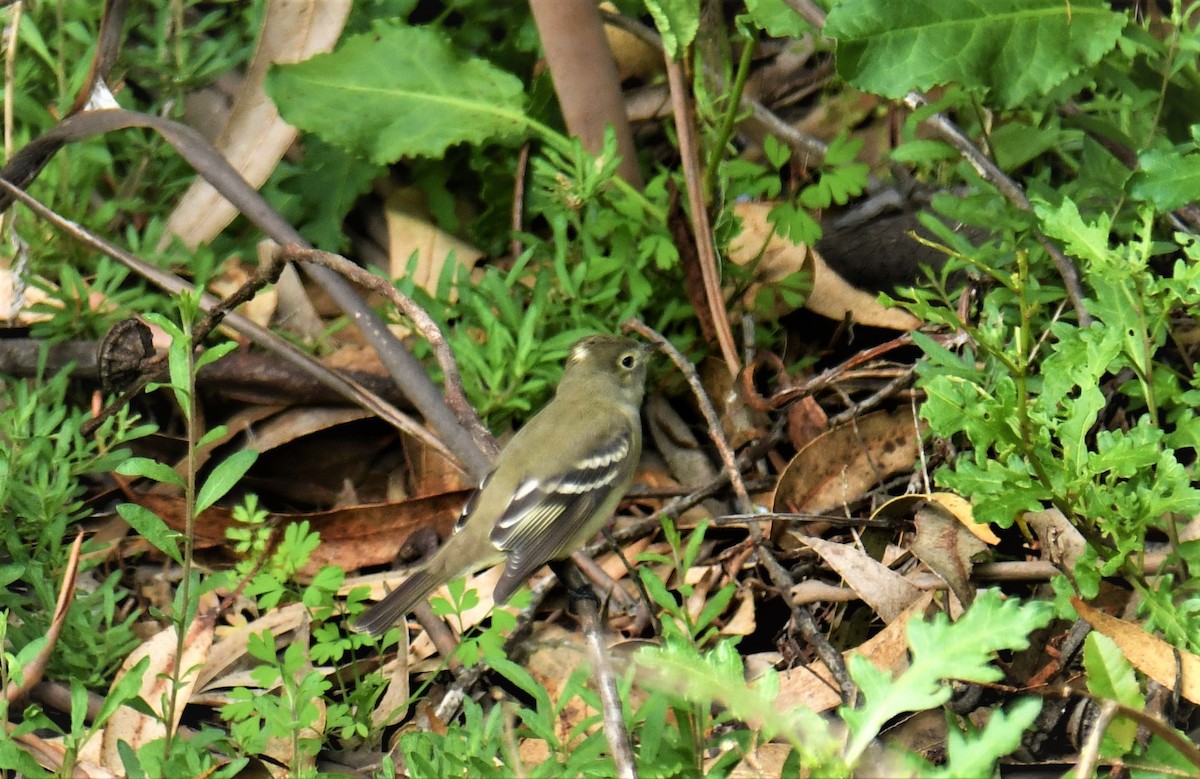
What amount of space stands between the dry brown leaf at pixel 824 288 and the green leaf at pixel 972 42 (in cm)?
123

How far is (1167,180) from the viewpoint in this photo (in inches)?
147

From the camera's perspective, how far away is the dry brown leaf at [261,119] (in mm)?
6172

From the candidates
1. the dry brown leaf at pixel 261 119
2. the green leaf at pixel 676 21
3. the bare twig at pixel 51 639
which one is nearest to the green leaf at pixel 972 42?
the green leaf at pixel 676 21

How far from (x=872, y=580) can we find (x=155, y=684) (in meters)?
2.33

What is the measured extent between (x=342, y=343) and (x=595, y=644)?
311 centimetres

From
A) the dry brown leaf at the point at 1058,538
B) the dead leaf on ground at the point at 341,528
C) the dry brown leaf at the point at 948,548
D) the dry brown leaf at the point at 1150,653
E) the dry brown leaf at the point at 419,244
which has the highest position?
the dry brown leaf at the point at 419,244

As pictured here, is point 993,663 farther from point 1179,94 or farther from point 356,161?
point 356,161

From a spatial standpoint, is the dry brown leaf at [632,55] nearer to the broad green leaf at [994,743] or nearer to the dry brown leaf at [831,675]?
the dry brown leaf at [831,675]

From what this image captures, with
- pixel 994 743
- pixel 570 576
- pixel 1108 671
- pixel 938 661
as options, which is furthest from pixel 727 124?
pixel 994 743

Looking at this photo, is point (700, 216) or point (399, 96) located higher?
point (399, 96)

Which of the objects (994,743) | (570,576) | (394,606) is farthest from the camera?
(570,576)

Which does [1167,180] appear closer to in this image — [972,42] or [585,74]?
[972,42]

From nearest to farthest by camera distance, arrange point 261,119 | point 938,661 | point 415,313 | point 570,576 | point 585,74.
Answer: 1. point 938,661
2. point 415,313
3. point 570,576
4. point 585,74
5. point 261,119

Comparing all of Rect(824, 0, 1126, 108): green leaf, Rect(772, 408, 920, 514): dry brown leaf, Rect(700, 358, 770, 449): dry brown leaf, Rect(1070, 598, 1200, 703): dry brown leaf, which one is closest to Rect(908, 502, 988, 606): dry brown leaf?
Rect(1070, 598, 1200, 703): dry brown leaf
